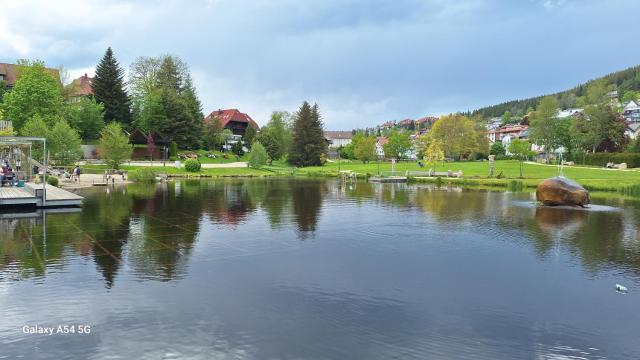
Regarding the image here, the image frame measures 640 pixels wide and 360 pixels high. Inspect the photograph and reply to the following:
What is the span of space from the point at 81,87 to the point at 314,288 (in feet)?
359

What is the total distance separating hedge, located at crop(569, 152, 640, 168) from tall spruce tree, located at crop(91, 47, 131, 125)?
86.6 m

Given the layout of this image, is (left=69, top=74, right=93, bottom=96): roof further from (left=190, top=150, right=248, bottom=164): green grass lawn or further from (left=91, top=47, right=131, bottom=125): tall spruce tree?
(left=190, top=150, right=248, bottom=164): green grass lawn

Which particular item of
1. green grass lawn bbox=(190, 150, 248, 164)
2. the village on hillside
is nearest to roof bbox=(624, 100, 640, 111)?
the village on hillside

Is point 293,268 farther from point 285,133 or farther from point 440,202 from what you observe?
point 285,133

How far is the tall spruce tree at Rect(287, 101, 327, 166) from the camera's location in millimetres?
107125

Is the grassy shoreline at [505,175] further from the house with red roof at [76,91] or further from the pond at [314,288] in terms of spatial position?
the house with red roof at [76,91]

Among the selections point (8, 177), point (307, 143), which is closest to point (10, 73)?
point (307, 143)

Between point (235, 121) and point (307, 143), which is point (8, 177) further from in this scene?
point (235, 121)

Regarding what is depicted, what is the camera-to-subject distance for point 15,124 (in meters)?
72.7

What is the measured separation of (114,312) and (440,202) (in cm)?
3158

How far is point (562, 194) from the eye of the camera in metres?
35.7

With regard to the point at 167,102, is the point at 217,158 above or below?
below

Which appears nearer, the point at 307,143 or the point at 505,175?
the point at 505,175

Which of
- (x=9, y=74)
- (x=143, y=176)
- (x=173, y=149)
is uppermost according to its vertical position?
(x=9, y=74)
